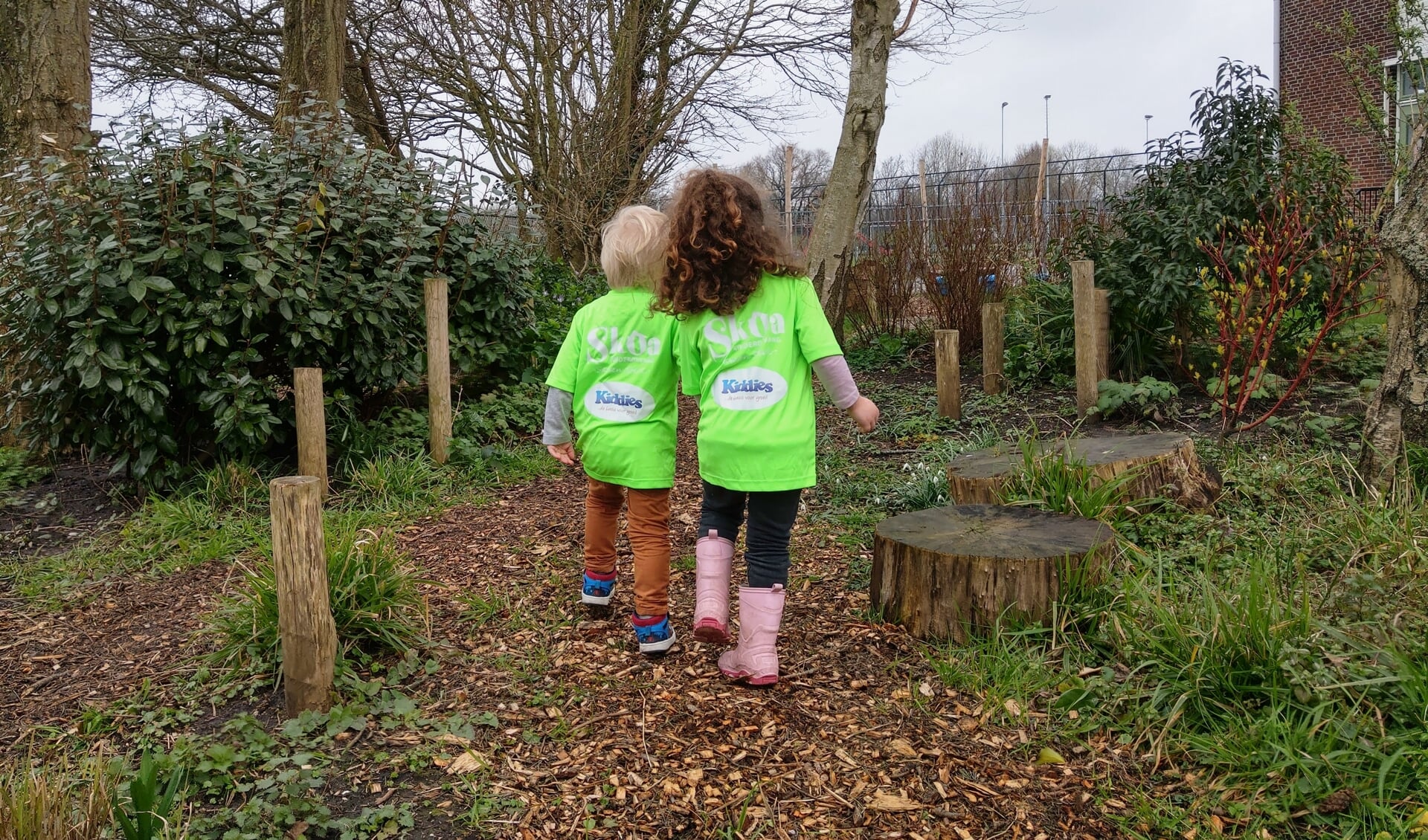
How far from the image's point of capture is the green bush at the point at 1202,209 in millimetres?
6562

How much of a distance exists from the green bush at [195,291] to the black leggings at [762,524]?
10.1 feet

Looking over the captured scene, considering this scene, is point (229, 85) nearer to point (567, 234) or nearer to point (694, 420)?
point (567, 234)

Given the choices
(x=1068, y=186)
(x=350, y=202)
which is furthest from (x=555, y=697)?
(x=1068, y=186)

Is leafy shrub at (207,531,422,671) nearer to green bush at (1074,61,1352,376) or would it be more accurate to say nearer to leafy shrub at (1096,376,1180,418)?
leafy shrub at (1096,376,1180,418)

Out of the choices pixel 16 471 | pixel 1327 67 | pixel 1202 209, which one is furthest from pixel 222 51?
pixel 1327 67

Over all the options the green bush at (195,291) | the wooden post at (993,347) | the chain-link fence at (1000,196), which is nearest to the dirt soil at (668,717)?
the green bush at (195,291)

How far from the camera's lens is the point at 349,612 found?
10.4 feet

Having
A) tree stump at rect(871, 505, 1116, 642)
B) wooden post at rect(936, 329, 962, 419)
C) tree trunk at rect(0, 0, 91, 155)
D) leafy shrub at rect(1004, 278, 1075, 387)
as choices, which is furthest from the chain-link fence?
tree trunk at rect(0, 0, 91, 155)

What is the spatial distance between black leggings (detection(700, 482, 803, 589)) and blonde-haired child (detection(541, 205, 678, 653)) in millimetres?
243

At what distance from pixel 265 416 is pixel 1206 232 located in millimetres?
5771

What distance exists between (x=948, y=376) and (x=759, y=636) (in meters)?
3.92

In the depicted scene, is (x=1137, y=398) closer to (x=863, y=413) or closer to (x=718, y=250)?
(x=863, y=413)

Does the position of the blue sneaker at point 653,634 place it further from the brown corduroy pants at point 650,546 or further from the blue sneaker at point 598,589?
the blue sneaker at point 598,589

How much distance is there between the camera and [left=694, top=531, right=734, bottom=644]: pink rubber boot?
310cm
